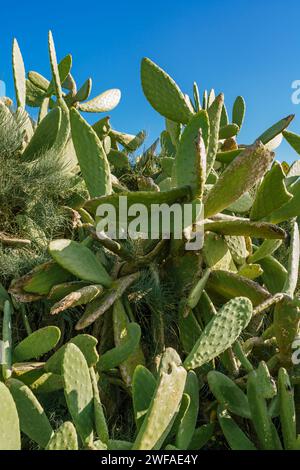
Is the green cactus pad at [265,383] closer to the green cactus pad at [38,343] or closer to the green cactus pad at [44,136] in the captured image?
the green cactus pad at [38,343]

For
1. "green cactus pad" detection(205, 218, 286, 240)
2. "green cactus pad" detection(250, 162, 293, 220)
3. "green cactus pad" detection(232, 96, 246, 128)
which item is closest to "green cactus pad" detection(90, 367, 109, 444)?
"green cactus pad" detection(205, 218, 286, 240)

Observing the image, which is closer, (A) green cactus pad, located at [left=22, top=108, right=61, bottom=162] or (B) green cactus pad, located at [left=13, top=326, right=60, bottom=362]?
(B) green cactus pad, located at [left=13, top=326, right=60, bottom=362]

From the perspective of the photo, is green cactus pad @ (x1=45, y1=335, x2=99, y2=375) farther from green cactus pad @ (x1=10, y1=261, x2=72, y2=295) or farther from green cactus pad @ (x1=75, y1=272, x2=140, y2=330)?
green cactus pad @ (x1=10, y1=261, x2=72, y2=295)

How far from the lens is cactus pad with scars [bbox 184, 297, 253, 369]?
1.19m

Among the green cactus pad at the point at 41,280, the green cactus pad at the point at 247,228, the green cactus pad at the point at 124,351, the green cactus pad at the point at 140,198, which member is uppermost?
the green cactus pad at the point at 140,198

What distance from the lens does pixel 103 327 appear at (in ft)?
4.79

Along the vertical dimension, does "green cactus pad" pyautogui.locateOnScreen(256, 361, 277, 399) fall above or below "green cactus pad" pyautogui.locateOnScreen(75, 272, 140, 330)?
below

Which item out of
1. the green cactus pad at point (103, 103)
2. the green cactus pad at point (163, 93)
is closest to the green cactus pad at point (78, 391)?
the green cactus pad at point (163, 93)

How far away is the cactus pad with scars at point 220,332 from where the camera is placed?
1190 millimetres

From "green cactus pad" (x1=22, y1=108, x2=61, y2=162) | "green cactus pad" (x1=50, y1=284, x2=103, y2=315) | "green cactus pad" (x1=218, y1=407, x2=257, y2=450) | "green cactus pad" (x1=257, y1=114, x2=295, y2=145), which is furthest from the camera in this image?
"green cactus pad" (x1=257, y1=114, x2=295, y2=145)

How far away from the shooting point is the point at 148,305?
4.85 ft

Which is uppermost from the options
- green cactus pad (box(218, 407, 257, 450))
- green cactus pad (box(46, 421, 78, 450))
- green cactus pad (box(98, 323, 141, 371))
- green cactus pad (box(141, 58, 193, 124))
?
green cactus pad (box(141, 58, 193, 124))

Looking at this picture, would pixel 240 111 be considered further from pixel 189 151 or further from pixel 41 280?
pixel 41 280

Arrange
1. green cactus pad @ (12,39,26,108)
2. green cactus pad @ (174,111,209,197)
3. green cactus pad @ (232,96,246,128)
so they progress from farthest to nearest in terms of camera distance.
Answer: green cactus pad @ (232,96,246,128)
green cactus pad @ (12,39,26,108)
green cactus pad @ (174,111,209,197)
